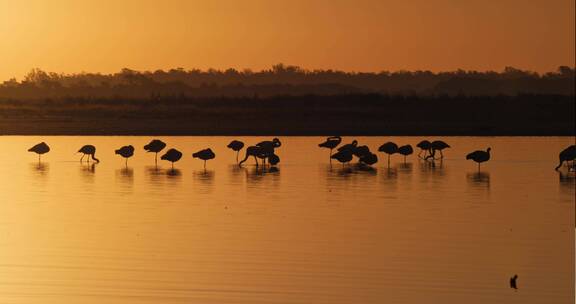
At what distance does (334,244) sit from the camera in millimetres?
13531

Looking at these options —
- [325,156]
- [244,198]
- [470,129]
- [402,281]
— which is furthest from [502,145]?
[402,281]

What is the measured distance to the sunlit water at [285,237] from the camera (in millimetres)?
10633

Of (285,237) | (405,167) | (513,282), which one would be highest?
(405,167)

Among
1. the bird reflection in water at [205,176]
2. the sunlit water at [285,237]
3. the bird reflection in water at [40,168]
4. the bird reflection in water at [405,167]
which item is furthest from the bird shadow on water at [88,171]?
the bird reflection in water at [405,167]

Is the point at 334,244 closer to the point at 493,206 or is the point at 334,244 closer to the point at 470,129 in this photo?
the point at 493,206

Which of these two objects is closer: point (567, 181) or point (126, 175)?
point (567, 181)

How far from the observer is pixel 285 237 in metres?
14.0

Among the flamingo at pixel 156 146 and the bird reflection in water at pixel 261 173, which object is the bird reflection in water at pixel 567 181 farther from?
the flamingo at pixel 156 146

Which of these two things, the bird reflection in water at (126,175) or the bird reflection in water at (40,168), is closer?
the bird reflection in water at (126,175)

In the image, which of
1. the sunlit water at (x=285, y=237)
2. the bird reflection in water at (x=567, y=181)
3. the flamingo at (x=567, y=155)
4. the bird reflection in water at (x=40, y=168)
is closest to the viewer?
the sunlit water at (x=285, y=237)

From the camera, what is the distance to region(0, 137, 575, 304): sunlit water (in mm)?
10633

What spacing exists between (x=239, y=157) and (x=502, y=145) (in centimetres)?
1239

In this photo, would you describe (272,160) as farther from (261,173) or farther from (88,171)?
(88,171)

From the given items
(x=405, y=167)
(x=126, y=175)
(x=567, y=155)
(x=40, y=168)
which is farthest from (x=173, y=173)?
(x=567, y=155)
